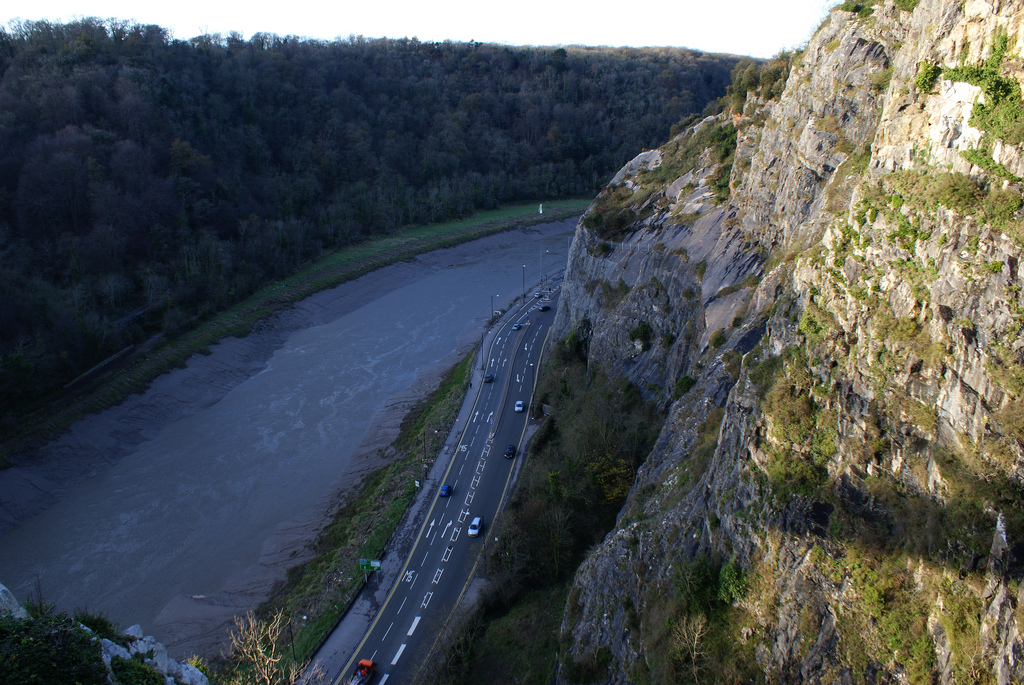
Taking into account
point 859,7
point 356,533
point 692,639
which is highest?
point 859,7

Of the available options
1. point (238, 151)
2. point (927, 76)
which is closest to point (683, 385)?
point (927, 76)

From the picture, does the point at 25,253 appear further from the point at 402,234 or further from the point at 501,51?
the point at 501,51

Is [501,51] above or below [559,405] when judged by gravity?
above

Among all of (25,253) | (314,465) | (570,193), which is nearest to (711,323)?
(314,465)

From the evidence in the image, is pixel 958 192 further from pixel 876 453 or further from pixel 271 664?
pixel 271 664

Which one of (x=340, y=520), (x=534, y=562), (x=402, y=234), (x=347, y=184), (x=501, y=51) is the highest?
(x=501, y=51)

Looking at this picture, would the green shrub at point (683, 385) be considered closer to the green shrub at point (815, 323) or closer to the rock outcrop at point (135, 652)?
the green shrub at point (815, 323)
